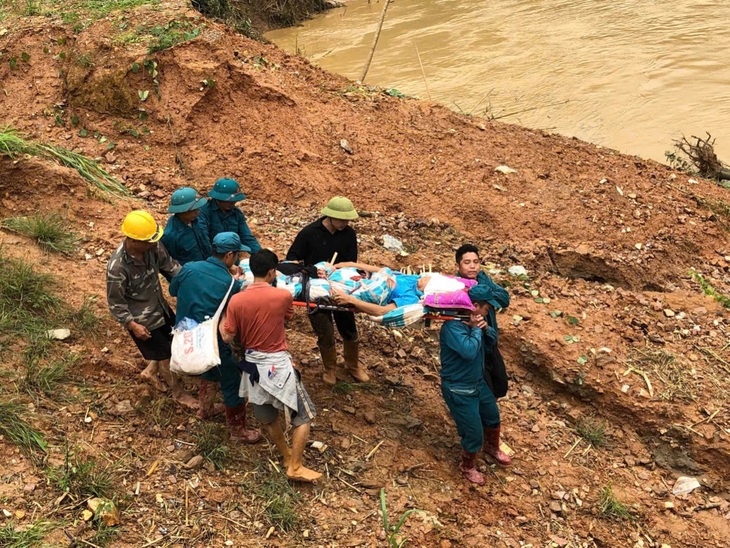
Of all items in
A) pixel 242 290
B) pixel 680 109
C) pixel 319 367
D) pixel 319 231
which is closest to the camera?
pixel 242 290

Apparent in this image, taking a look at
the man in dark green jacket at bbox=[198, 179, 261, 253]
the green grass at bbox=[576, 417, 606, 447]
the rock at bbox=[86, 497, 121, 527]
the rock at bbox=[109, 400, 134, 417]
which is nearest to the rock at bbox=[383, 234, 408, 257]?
the man in dark green jacket at bbox=[198, 179, 261, 253]

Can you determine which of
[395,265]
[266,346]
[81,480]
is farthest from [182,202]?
[395,265]

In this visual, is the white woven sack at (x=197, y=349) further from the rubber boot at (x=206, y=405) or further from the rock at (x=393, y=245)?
the rock at (x=393, y=245)

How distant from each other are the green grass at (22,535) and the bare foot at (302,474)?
4.12ft

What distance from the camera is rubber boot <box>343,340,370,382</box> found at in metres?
4.51

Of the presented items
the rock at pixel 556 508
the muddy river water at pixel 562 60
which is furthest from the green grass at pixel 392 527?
the muddy river water at pixel 562 60

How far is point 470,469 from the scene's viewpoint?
3.99 metres

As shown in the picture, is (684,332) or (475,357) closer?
(475,357)

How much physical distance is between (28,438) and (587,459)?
3645mm

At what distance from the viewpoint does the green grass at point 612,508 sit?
3.95m

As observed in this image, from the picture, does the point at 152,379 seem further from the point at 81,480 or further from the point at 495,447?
the point at 495,447

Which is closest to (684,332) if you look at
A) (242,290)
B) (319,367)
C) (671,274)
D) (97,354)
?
(671,274)

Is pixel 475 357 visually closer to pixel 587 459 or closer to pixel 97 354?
pixel 587 459

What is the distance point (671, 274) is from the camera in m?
6.42
